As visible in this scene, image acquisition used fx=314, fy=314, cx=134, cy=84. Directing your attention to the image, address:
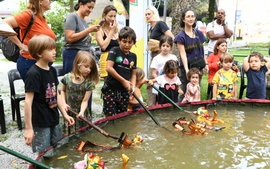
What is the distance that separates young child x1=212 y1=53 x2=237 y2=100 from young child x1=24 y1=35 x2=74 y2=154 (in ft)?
8.61

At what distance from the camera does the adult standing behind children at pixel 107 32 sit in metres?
4.17

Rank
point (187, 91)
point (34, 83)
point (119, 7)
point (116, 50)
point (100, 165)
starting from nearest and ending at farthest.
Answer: point (100, 165)
point (34, 83)
point (116, 50)
point (187, 91)
point (119, 7)

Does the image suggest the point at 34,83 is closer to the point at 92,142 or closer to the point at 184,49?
the point at 92,142

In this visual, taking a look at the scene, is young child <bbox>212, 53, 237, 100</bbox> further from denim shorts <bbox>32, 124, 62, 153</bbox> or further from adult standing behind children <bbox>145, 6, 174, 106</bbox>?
denim shorts <bbox>32, 124, 62, 153</bbox>

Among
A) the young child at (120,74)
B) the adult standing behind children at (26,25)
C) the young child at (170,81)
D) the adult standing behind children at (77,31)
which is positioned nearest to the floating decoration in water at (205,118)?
the young child at (170,81)

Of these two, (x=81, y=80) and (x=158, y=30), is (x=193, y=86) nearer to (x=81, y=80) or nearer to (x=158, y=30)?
(x=158, y=30)

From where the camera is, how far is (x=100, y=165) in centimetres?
226

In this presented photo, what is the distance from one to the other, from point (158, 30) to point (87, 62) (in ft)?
6.73

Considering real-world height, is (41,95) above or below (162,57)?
below

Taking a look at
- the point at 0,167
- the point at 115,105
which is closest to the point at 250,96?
the point at 115,105

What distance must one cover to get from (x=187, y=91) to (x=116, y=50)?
4.76 ft

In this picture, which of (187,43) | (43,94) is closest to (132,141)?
(43,94)

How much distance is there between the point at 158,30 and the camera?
5.00 meters

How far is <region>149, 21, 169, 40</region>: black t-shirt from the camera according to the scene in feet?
16.2
